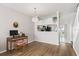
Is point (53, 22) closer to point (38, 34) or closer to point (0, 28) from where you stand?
point (38, 34)

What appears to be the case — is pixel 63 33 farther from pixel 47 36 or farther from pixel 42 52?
pixel 42 52

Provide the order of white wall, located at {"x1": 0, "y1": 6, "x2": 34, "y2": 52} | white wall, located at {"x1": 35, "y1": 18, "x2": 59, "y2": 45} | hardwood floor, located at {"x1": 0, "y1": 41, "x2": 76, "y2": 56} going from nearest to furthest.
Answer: hardwood floor, located at {"x1": 0, "y1": 41, "x2": 76, "y2": 56} < white wall, located at {"x1": 0, "y1": 6, "x2": 34, "y2": 52} < white wall, located at {"x1": 35, "y1": 18, "x2": 59, "y2": 45}

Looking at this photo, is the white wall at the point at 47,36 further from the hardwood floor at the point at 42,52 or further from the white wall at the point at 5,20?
the white wall at the point at 5,20

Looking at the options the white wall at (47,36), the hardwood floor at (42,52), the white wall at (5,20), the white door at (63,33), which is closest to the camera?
the hardwood floor at (42,52)

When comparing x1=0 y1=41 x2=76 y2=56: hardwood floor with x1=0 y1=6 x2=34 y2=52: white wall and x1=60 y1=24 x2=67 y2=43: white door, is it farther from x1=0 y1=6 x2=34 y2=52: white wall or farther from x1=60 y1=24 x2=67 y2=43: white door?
x1=60 y1=24 x2=67 y2=43: white door

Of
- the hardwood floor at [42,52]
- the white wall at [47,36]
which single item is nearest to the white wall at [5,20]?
the hardwood floor at [42,52]

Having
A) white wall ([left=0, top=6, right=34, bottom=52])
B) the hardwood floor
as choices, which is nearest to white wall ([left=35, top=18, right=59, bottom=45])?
the hardwood floor

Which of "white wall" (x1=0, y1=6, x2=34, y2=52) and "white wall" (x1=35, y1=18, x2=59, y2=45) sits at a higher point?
"white wall" (x1=0, y1=6, x2=34, y2=52)

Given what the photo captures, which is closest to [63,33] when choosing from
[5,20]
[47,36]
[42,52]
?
[47,36]

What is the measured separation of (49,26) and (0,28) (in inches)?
172

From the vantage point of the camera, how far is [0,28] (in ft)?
13.1

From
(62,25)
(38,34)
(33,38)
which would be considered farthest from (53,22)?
(33,38)

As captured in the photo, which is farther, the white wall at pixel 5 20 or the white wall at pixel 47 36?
the white wall at pixel 47 36

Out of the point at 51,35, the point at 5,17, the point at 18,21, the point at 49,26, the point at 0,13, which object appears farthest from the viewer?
the point at 49,26
